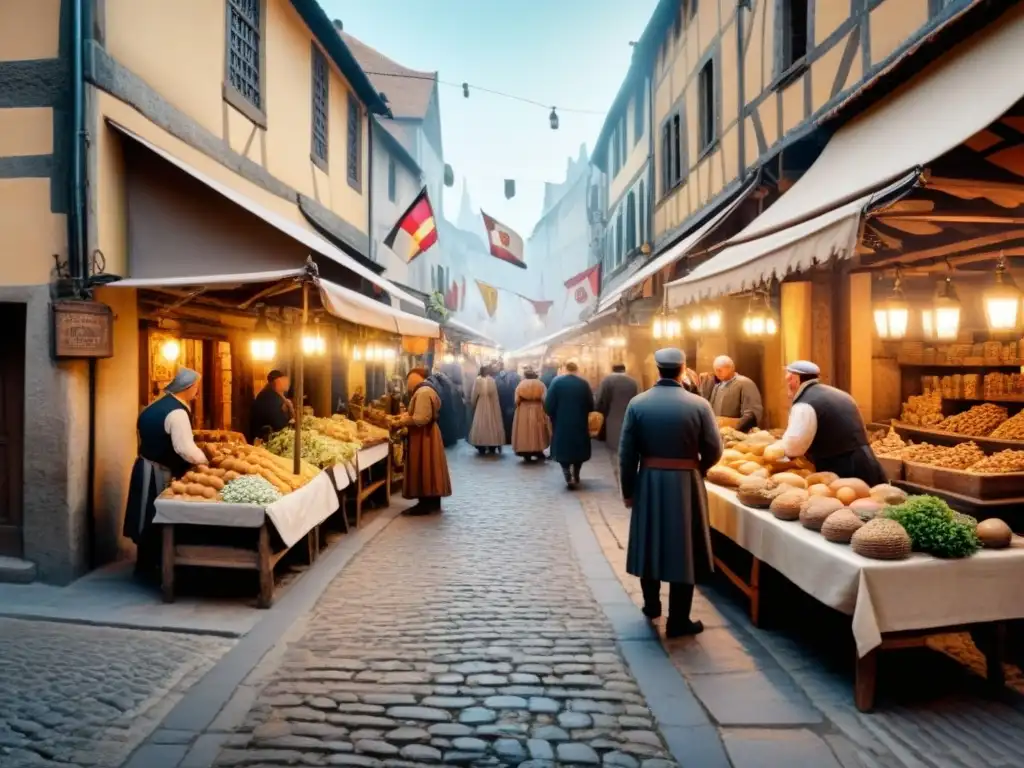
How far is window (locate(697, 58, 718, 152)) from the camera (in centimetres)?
1399

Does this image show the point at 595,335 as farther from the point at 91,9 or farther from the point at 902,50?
the point at 91,9

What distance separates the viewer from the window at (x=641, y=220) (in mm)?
20750

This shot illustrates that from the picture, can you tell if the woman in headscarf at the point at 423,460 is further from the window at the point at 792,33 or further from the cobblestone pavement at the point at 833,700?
the window at the point at 792,33

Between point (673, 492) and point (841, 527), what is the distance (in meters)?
1.30

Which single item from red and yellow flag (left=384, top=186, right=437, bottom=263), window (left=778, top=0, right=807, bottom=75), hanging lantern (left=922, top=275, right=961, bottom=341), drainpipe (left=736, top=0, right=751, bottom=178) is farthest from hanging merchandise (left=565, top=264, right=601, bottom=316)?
hanging lantern (left=922, top=275, right=961, bottom=341)

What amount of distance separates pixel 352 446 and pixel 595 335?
13.7m

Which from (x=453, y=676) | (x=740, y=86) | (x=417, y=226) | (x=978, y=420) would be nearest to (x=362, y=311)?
(x=453, y=676)

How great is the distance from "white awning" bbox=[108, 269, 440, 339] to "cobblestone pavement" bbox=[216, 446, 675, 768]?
266 centimetres

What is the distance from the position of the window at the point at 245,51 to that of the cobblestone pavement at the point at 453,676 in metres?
6.71

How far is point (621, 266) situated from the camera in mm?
24953

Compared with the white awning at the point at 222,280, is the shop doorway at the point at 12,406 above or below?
→ below

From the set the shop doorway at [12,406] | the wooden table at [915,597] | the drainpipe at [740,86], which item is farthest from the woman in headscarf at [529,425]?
the wooden table at [915,597]

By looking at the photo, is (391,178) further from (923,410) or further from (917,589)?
(917,589)

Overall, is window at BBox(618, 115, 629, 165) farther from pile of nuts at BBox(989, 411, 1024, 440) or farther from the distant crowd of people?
the distant crowd of people
